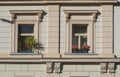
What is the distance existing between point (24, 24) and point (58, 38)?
1.83 meters

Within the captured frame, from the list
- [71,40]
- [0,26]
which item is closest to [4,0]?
[0,26]

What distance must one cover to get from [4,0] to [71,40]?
382 centimetres

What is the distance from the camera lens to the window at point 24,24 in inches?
1085

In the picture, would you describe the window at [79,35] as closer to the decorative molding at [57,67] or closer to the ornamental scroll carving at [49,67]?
the decorative molding at [57,67]

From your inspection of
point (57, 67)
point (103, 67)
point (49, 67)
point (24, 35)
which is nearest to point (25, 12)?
point (24, 35)

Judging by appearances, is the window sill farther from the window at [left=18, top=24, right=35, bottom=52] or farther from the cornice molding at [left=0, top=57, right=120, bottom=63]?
the window at [left=18, top=24, right=35, bottom=52]

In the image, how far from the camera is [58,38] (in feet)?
90.0

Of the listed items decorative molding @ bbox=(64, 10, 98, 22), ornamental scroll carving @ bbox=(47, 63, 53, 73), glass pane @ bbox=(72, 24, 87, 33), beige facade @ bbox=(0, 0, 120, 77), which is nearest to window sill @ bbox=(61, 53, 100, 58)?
beige facade @ bbox=(0, 0, 120, 77)

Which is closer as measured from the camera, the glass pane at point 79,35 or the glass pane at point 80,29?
the glass pane at point 79,35

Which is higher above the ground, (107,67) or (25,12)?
(25,12)

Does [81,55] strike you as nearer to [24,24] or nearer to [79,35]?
[79,35]

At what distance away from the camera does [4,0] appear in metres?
27.7

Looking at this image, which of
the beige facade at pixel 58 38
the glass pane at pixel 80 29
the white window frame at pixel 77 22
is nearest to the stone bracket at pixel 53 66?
the beige facade at pixel 58 38

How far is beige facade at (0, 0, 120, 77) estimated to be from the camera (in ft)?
89.0
